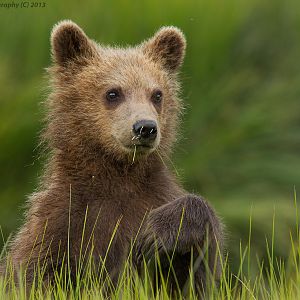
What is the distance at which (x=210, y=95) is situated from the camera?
10.8m

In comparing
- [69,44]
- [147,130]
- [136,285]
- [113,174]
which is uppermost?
[69,44]

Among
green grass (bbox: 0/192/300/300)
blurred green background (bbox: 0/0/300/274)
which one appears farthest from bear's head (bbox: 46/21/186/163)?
blurred green background (bbox: 0/0/300/274)

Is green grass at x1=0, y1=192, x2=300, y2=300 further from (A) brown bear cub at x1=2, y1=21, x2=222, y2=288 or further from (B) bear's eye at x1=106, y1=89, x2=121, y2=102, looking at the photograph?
(B) bear's eye at x1=106, y1=89, x2=121, y2=102

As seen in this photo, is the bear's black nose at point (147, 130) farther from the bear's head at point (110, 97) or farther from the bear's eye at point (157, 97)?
the bear's eye at point (157, 97)

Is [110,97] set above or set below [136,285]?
above

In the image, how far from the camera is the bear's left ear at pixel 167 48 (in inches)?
302

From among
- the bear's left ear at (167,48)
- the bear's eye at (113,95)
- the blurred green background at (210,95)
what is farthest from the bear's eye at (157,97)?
the blurred green background at (210,95)

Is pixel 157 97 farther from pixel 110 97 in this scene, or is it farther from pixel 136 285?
pixel 136 285

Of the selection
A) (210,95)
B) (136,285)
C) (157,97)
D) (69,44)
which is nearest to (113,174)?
(157,97)

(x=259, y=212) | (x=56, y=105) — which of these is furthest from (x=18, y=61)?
(x=56, y=105)

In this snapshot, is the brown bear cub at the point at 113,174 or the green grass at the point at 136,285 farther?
the brown bear cub at the point at 113,174

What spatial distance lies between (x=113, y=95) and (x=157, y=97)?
0.92 ft

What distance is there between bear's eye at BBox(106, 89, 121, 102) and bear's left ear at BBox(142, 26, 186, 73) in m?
0.57

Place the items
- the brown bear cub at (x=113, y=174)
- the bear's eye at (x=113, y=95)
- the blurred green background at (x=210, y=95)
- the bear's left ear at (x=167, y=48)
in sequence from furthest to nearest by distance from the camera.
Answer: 1. the blurred green background at (x=210, y=95)
2. the bear's left ear at (x=167, y=48)
3. the bear's eye at (x=113, y=95)
4. the brown bear cub at (x=113, y=174)
